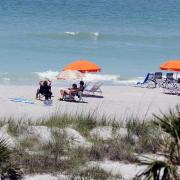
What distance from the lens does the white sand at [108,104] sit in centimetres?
1790

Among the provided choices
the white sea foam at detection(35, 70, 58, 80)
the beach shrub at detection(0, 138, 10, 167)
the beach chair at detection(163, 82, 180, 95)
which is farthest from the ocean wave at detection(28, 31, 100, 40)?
the beach shrub at detection(0, 138, 10, 167)

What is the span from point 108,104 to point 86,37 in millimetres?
25956

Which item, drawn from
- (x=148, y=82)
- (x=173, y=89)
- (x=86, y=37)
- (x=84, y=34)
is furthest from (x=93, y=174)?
(x=84, y=34)

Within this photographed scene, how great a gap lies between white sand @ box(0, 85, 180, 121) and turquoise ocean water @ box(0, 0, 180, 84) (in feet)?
16.3

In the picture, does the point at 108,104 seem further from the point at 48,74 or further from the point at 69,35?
the point at 69,35

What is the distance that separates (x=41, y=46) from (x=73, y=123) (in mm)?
27470

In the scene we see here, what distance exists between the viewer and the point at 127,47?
42969 mm

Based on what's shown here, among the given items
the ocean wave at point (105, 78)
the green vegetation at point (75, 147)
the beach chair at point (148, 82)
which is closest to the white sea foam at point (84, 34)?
the ocean wave at point (105, 78)

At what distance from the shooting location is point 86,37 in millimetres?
46156

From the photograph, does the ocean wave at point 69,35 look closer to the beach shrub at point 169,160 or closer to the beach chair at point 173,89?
the beach chair at point 173,89

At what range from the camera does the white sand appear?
17.9 metres

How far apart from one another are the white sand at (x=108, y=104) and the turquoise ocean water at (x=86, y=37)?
4.98 meters

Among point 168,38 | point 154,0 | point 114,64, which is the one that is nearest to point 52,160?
point 114,64

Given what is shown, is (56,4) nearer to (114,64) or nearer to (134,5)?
(134,5)
